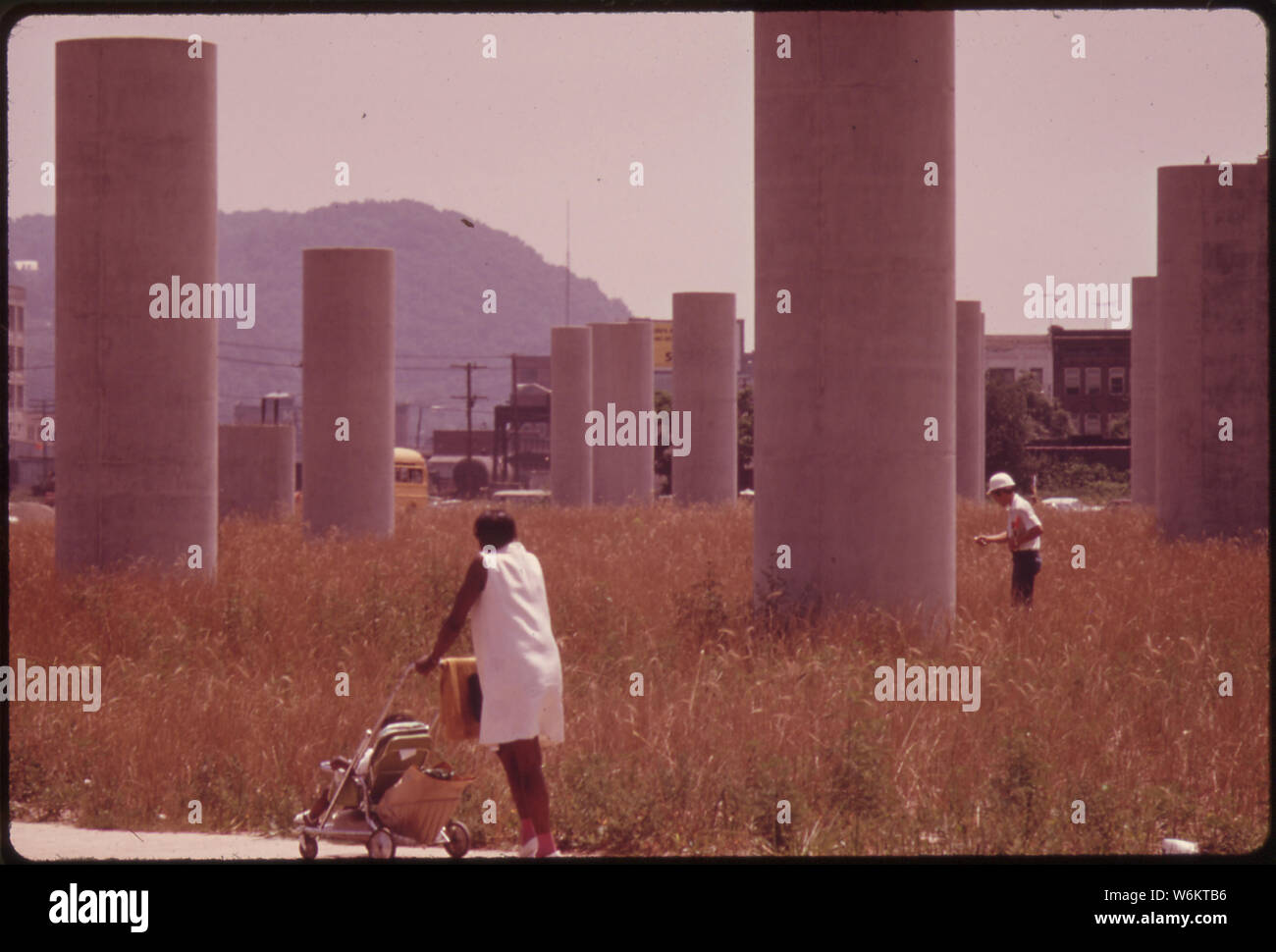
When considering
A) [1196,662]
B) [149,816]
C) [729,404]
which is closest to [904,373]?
[1196,662]

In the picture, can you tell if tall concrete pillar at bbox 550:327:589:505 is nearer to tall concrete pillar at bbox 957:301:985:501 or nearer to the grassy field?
tall concrete pillar at bbox 957:301:985:501

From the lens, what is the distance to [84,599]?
52.1 feet

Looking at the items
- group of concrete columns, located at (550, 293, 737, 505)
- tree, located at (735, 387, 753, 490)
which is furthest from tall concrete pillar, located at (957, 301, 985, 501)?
tree, located at (735, 387, 753, 490)

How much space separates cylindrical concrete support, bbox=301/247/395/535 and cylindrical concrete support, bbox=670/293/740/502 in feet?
52.5

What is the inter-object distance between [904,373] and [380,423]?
59.3 ft

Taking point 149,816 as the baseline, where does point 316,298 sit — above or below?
above

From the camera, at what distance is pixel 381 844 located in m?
8.05

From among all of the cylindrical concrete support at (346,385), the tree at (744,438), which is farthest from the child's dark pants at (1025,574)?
the tree at (744,438)

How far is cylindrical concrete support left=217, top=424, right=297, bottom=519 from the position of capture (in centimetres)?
4258

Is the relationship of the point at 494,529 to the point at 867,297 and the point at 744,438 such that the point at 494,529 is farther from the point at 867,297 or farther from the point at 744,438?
the point at 744,438

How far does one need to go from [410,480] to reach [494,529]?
45960 millimetres

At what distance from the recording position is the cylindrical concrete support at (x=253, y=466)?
42.6m
